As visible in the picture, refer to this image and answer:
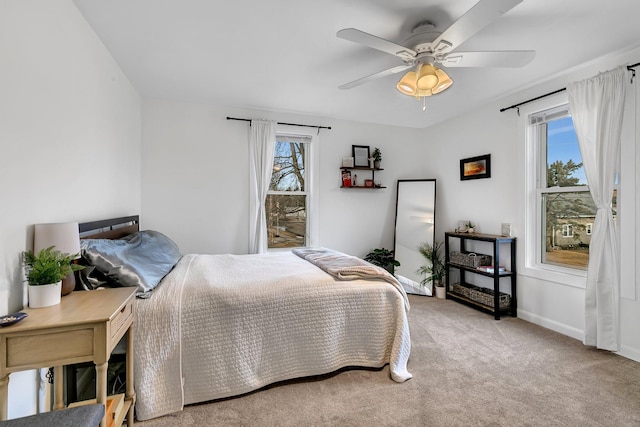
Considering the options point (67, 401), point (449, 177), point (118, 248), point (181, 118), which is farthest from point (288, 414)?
point (449, 177)

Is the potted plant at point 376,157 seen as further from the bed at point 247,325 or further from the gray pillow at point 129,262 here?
the gray pillow at point 129,262

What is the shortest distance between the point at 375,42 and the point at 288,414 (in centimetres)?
229

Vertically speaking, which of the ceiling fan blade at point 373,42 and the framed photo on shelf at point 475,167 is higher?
the ceiling fan blade at point 373,42

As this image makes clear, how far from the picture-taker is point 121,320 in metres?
1.31

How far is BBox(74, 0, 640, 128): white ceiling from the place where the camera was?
71.9 inches

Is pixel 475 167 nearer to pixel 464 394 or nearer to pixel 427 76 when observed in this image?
pixel 427 76

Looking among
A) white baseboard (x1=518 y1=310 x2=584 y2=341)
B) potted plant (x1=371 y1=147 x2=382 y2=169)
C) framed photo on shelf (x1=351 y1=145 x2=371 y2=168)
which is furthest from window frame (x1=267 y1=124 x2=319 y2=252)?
white baseboard (x1=518 y1=310 x2=584 y2=341)

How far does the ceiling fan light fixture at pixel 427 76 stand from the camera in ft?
6.61

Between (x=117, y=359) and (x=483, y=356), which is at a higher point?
(x=117, y=359)

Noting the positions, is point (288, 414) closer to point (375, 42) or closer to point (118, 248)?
point (118, 248)

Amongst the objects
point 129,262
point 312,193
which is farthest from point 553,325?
point 129,262

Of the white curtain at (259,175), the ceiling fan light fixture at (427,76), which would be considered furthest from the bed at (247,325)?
the ceiling fan light fixture at (427,76)

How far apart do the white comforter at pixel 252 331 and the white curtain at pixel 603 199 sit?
1690 millimetres

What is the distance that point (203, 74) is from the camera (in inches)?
109
